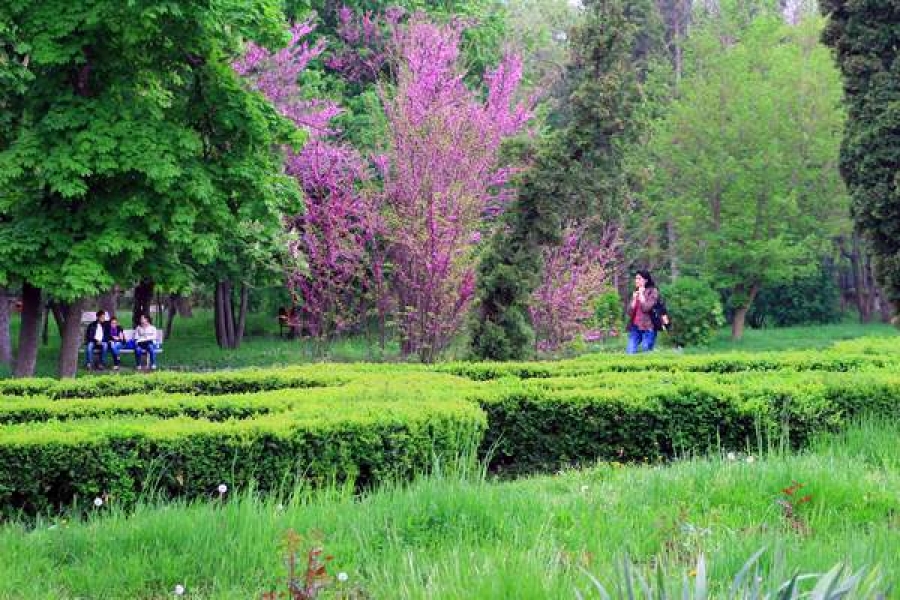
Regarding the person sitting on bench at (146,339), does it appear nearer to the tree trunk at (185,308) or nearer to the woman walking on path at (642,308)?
the woman walking on path at (642,308)

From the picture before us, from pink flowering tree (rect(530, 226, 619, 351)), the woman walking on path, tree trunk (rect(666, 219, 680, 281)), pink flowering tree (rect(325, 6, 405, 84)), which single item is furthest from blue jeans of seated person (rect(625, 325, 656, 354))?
tree trunk (rect(666, 219, 680, 281))

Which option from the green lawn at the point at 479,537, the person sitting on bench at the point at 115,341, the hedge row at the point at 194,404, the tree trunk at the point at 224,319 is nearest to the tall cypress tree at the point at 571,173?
the hedge row at the point at 194,404

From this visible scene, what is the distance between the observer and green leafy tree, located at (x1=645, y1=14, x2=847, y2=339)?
24.2 metres

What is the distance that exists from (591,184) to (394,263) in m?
4.41

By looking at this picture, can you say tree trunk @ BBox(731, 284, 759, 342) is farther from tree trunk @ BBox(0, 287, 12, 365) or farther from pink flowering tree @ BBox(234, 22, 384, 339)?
tree trunk @ BBox(0, 287, 12, 365)

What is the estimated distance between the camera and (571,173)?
11711 mm

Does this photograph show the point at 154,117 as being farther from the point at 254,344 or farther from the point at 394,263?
the point at 254,344

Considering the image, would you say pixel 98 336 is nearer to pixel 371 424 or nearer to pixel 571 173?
pixel 571 173

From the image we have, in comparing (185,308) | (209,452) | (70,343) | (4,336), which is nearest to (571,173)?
(70,343)

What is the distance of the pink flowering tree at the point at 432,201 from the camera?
540 inches

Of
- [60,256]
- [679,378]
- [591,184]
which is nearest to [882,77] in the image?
[591,184]

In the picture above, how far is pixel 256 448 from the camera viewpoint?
5.40 metres

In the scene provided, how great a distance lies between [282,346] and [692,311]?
414 inches

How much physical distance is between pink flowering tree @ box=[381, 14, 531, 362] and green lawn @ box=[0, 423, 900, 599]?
8.98 meters
